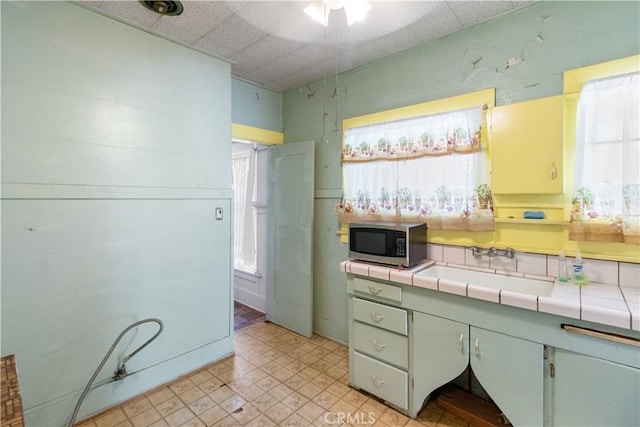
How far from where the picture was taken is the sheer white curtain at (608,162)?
1.51 m

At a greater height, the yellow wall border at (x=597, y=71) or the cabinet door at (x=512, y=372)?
the yellow wall border at (x=597, y=71)

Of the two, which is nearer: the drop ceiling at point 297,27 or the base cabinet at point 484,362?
the base cabinet at point 484,362

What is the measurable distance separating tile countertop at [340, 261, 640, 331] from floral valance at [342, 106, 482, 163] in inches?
37.5

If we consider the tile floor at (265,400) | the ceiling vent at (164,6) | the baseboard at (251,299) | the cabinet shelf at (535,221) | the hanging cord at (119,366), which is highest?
the ceiling vent at (164,6)

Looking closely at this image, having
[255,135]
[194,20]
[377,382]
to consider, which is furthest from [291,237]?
[194,20]

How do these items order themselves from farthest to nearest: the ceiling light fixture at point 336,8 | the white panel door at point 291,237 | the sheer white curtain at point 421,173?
the white panel door at point 291,237, the sheer white curtain at point 421,173, the ceiling light fixture at point 336,8

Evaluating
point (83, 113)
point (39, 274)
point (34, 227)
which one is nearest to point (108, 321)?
point (39, 274)

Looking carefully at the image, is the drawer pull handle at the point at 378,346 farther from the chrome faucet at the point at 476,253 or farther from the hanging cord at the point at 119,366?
the hanging cord at the point at 119,366

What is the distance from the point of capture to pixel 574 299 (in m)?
1.39

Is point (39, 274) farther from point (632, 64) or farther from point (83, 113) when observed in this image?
point (632, 64)

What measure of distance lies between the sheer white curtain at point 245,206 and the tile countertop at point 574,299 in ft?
8.31

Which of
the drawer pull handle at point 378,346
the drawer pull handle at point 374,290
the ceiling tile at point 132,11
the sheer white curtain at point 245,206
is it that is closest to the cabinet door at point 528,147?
the drawer pull handle at point 374,290

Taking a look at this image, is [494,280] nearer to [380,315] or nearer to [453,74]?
[380,315]

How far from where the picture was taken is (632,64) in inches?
60.1
